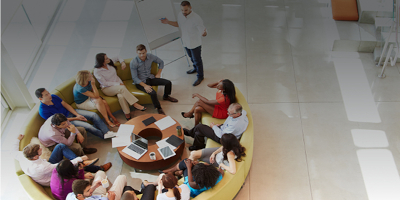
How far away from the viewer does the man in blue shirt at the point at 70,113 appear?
4594 millimetres

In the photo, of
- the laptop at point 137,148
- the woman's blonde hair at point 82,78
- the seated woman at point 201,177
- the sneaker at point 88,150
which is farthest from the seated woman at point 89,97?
the seated woman at point 201,177

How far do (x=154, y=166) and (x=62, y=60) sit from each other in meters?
3.96

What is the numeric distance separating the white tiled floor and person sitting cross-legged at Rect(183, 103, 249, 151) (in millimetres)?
771

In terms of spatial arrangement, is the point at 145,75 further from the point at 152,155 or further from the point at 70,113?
the point at 152,155

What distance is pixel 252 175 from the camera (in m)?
4.54

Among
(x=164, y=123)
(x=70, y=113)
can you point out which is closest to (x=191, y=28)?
(x=164, y=123)

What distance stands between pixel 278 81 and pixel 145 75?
2.60 meters

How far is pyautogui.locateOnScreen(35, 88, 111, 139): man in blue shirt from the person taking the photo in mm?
4594

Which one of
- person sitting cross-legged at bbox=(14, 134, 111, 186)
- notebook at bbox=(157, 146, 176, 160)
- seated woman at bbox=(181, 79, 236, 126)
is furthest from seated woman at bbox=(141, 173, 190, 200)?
seated woman at bbox=(181, 79, 236, 126)

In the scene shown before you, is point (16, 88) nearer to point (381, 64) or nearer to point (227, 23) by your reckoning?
point (227, 23)

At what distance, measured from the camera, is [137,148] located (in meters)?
4.49

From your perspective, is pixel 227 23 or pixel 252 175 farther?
pixel 227 23

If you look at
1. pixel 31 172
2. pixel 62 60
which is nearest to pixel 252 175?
pixel 31 172

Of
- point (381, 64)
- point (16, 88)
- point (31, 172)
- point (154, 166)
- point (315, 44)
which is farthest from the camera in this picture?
point (315, 44)
